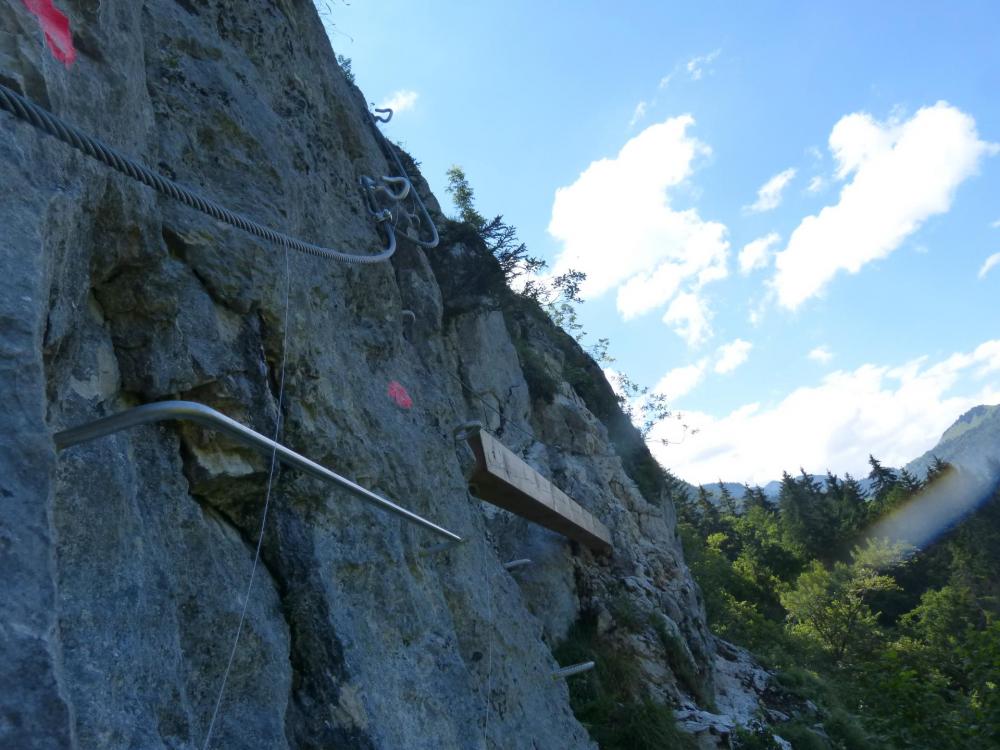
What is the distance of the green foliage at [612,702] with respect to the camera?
6750 millimetres

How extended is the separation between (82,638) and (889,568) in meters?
44.7

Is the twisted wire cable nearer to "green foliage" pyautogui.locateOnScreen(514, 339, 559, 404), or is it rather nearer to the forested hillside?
the forested hillside

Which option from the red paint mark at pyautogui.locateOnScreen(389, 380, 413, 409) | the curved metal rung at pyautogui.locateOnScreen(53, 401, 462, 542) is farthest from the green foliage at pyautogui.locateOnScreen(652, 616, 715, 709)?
the curved metal rung at pyautogui.locateOnScreen(53, 401, 462, 542)

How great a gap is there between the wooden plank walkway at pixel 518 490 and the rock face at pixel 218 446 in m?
0.40

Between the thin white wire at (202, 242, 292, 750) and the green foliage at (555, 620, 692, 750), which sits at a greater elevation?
the thin white wire at (202, 242, 292, 750)

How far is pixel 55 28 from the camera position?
2.55 m

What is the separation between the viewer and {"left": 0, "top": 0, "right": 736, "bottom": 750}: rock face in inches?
74.8

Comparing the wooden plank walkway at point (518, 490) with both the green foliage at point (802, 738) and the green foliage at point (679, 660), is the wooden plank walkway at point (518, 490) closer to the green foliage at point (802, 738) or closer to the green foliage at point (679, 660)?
the green foliage at point (679, 660)

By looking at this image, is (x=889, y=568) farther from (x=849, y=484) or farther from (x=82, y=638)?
(x=82, y=638)

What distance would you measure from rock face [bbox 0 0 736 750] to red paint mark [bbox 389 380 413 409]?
0.29 ft

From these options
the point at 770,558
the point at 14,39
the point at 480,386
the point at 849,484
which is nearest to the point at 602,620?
the point at 480,386

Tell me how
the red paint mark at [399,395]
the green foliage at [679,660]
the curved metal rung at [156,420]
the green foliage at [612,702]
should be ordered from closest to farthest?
1. the curved metal rung at [156,420]
2. the red paint mark at [399,395]
3. the green foliage at [612,702]
4. the green foliage at [679,660]

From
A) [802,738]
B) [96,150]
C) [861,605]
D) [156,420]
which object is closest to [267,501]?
[156,420]

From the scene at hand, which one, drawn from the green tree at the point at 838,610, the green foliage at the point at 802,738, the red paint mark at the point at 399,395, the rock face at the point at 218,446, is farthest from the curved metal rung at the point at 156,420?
the green tree at the point at 838,610
